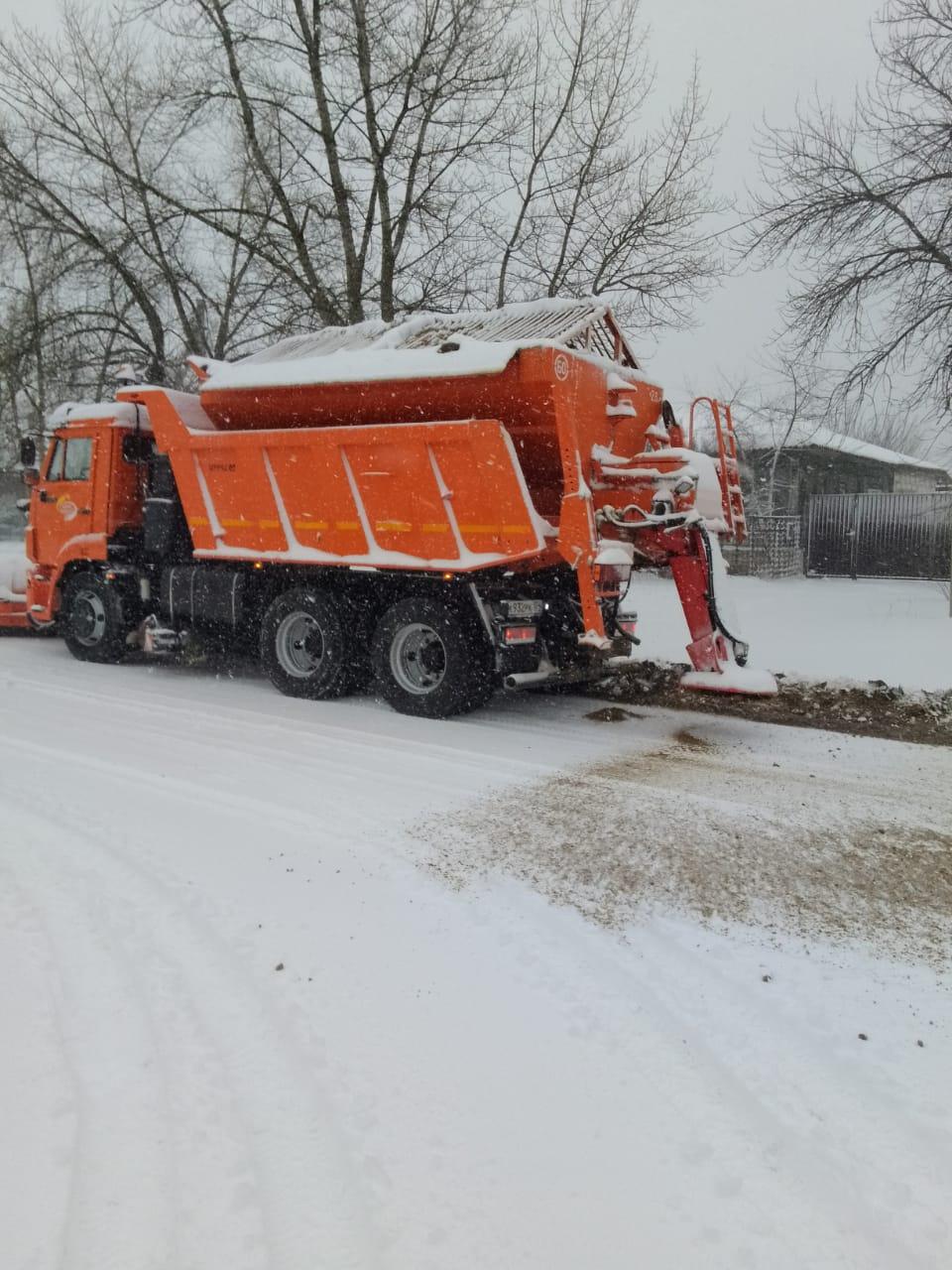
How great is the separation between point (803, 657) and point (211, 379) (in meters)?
6.52

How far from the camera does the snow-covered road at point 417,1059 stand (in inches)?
84.7

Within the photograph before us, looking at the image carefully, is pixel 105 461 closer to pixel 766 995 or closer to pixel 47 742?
pixel 47 742

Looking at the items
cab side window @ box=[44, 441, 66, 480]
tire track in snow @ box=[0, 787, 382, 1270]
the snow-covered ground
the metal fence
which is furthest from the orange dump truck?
the metal fence

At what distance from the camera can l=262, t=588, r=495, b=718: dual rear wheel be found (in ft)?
24.7

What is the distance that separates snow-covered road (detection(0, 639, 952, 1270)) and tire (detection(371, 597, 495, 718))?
7.51 ft

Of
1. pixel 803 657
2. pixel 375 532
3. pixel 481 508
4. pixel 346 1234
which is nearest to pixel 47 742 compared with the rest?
pixel 375 532

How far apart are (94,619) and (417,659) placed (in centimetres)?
436

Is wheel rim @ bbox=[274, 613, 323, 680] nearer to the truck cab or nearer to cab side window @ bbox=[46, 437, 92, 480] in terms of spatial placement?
the truck cab

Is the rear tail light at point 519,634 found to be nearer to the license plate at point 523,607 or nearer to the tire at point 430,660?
the license plate at point 523,607

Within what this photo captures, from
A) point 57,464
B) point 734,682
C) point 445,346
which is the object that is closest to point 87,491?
point 57,464

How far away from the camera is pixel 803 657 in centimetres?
961

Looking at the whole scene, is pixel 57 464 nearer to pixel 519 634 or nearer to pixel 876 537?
pixel 519 634

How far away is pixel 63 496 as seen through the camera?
10.4 metres

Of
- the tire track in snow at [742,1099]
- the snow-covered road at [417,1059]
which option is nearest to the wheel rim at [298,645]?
the snow-covered road at [417,1059]
